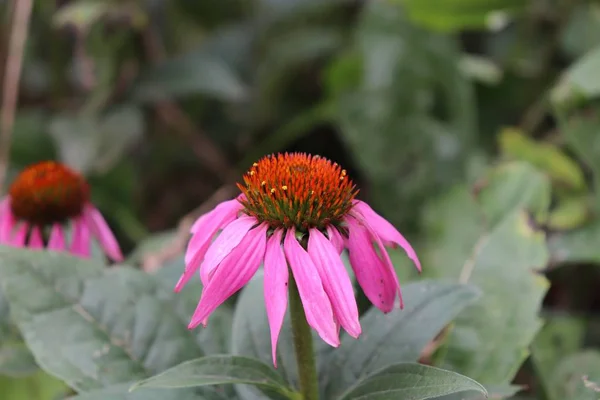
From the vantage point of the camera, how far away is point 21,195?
0.84m

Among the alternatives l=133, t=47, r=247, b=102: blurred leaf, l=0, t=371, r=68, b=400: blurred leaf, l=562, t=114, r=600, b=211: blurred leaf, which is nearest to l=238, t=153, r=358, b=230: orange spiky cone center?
l=0, t=371, r=68, b=400: blurred leaf

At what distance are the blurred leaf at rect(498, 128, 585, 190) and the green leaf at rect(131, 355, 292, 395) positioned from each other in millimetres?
744

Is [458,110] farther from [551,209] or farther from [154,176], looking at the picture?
[154,176]

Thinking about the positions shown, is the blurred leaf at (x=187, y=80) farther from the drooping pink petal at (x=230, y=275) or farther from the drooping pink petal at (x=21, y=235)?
the drooping pink petal at (x=230, y=275)

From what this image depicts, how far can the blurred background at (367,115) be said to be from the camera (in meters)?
1.06

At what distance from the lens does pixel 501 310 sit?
79 cm

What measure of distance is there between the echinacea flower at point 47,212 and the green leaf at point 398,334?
384 millimetres

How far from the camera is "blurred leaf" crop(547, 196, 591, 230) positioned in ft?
3.44

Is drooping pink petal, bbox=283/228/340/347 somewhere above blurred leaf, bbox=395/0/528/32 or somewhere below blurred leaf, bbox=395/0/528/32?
below

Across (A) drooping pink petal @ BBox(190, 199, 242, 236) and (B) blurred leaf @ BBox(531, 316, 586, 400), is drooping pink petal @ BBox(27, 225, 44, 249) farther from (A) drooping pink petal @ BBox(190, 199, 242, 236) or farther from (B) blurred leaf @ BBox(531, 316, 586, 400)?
(B) blurred leaf @ BBox(531, 316, 586, 400)

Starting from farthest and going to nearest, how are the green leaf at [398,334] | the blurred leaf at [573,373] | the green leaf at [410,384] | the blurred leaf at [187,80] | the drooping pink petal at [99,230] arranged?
the blurred leaf at [187,80], the drooping pink petal at [99,230], the blurred leaf at [573,373], the green leaf at [398,334], the green leaf at [410,384]

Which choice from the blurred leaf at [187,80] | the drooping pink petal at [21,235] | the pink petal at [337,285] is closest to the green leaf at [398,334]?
the pink petal at [337,285]

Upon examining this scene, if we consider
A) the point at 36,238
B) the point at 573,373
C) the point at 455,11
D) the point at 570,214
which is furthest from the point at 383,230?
the point at 455,11

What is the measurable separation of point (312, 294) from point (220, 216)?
13cm
